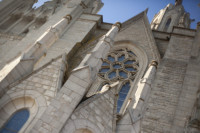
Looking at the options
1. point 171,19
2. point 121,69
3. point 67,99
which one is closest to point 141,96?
point 67,99

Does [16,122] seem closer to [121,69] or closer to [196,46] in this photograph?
[121,69]

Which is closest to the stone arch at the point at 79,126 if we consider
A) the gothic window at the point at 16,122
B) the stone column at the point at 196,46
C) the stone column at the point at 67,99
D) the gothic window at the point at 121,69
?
the stone column at the point at 67,99

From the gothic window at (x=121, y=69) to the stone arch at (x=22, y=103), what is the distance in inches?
155

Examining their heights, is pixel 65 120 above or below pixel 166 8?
below

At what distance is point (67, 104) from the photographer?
4.81m

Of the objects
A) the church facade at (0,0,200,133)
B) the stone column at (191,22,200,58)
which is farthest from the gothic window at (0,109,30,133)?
the stone column at (191,22,200,58)

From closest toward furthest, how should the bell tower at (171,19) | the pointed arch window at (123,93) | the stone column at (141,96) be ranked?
the stone column at (141,96) → the pointed arch window at (123,93) → the bell tower at (171,19)

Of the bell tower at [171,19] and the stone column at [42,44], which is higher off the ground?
the bell tower at [171,19]

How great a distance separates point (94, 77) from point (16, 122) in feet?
6.59

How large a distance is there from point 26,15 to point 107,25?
18.8 feet

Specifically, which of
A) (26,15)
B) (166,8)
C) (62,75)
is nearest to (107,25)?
(26,15)

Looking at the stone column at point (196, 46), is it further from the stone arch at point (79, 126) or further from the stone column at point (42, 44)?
the stone arch at point (79, 126)

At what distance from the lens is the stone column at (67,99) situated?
444 centimetres

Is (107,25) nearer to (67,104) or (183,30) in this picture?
(183,30)
